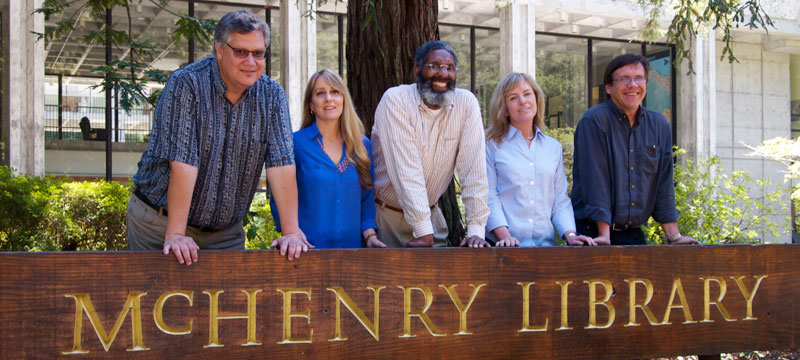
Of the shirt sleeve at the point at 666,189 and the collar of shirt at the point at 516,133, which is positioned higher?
the collar of shirt at the point at 516,133

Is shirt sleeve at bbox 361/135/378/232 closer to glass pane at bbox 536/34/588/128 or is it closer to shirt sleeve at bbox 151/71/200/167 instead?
shirt sleeve at bbox 151/71/200/167

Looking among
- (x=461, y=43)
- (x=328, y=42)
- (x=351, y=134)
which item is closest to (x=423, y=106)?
(x=351, y=134)

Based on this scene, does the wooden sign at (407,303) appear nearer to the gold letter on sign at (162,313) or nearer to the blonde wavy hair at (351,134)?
the gold letter on sign at (162,313)

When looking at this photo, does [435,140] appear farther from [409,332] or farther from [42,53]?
[42,53]

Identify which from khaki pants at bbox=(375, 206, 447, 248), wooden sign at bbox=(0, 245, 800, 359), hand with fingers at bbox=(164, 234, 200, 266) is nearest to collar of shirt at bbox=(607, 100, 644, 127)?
wooden sign at bbox=(0, 245, 800, 359)

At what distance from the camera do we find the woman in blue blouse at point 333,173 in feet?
12.0

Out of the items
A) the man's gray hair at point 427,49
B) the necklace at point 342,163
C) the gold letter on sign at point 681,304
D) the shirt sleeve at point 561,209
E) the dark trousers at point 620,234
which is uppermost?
the man's gray hair at point 427,49

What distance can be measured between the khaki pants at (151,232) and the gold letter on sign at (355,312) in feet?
2.39

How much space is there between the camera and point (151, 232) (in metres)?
3.38

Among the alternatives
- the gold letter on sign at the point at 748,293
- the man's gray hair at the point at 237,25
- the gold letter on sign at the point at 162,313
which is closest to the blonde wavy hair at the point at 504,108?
the gold letter on sign at the point at 748,293

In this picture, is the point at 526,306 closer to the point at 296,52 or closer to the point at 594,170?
the point at 594,170

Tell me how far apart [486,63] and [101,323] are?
1380 cm

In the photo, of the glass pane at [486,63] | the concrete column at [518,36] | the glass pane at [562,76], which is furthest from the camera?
the glass pane at [562,76]

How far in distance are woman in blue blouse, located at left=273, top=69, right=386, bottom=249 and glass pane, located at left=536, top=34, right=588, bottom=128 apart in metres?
13.0
